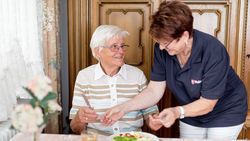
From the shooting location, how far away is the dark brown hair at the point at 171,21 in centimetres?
150

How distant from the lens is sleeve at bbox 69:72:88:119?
1.91 m

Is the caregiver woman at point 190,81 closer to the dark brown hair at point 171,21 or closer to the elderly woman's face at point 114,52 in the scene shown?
the dark brown hair at point 171,21

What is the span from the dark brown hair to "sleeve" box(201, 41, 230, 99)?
180 mm

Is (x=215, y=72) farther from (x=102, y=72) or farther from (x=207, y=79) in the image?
(x=102, y=72)

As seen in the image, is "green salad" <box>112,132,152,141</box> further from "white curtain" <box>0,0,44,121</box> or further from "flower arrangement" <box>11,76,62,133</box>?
"white curtain" <box>0,0,44,121</box>

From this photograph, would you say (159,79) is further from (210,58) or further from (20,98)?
(20,98)

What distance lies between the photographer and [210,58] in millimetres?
1581

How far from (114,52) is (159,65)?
0.27 m

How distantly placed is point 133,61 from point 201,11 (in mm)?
595

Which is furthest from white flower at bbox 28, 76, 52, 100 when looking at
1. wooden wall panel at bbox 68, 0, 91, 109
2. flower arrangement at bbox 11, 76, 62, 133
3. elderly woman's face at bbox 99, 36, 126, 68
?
wooden wall panel at bbox 68, 0, 91, 109

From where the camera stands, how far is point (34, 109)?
0.87 m

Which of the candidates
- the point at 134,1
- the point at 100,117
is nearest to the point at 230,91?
the point at 100,117

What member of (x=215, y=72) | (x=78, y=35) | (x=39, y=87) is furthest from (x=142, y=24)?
(x=39, y=87)

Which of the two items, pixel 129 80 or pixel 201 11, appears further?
pixel 201 11
